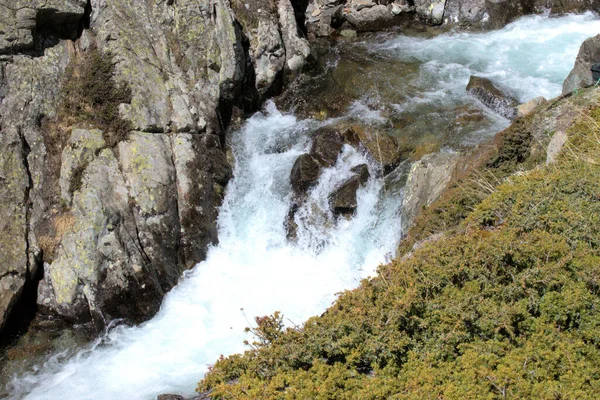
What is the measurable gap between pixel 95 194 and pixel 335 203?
5790mm

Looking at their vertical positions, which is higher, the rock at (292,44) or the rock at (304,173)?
the rock at (292,44)

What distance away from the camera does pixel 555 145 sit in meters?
9.46

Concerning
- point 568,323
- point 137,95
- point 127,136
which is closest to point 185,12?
point 137,95

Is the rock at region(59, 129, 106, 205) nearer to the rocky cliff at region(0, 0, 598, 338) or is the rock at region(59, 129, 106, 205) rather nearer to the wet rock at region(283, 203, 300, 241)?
the rocky cliff at region(0, 0, 598, 338)

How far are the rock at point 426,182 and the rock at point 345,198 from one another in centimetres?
191

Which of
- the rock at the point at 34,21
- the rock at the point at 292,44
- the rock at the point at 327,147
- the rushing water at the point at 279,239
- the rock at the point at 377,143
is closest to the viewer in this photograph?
the rushing water at the point at 279,239

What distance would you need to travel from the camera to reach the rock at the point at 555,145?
29.9 ft

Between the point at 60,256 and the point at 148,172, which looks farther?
the point at 148,172

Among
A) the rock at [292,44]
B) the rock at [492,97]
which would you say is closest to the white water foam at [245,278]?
the rock at [292,44]

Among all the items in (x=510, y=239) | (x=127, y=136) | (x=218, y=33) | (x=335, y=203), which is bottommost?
(x=335, y=203)

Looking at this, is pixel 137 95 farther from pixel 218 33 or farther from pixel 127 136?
pixel 218 33

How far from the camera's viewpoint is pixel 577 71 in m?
12.5

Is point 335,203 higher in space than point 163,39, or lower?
lower

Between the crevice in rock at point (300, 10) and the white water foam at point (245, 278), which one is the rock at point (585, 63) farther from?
the crevice in rock at point (300, 10)
